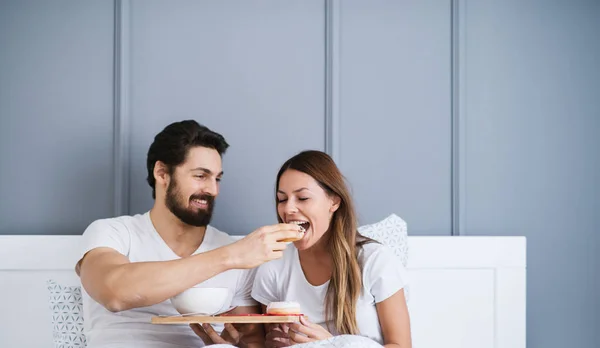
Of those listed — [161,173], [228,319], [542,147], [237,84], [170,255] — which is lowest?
[228,319]

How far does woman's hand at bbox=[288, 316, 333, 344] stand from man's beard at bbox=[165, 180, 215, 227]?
0.58 meters

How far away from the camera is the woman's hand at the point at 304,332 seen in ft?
6.20

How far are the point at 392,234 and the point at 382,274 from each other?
1.17 feet

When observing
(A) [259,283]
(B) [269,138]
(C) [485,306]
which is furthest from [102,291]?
(C) [485,306]

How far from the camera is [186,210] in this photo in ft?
7.54

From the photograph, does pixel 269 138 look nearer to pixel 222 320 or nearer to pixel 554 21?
pixel 222 320

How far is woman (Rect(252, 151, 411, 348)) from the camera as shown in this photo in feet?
6.67

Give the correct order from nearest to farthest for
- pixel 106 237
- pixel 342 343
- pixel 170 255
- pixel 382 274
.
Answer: pixel 342 343 → pixel 382 274 → pixel 106 237 → pixel 170 255

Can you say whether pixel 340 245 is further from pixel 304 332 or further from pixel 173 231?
pixel 173 231

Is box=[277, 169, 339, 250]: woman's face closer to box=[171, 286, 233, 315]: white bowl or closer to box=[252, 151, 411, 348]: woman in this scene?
box=[252, 151, 411, 348]: woman

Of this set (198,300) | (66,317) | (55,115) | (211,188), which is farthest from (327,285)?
(55,115)

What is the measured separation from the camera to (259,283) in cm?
227

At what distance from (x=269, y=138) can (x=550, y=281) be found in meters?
1.34

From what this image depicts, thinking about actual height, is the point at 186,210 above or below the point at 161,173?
below
